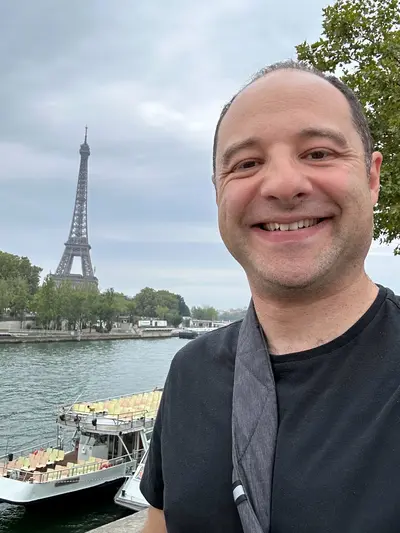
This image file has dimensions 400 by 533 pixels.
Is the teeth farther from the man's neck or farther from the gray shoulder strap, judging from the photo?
the gray shoulder strap

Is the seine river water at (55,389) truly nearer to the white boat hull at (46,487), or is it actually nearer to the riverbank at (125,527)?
the white boat hull at (46,487)

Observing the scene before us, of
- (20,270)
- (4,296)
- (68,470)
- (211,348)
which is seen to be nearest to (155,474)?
(211,348)

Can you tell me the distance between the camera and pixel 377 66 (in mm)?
6723

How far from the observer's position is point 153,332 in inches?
3354

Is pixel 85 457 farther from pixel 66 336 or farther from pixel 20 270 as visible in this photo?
pixel 20 270

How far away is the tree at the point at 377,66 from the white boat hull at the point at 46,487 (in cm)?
1013

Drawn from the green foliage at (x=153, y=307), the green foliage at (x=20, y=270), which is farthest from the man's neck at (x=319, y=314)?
the green foliage at (x=153, y=307)

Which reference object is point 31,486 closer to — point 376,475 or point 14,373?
point 376,475

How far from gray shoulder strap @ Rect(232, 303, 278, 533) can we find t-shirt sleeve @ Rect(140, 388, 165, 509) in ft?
1.11

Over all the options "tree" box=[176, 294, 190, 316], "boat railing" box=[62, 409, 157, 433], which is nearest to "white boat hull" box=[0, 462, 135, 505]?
"boat railing" box=[62, 409, 157, 433]

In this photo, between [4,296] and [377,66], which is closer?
[377,66]

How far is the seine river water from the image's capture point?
12.8m

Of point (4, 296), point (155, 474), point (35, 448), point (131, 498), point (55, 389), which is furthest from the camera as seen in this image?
point (4, 296)

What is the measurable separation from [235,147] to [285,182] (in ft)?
0.60
